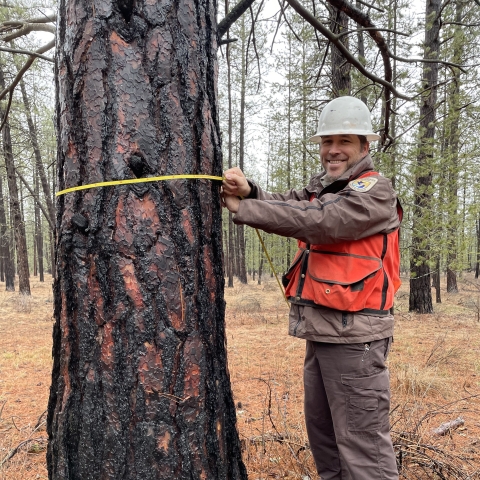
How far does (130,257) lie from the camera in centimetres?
136

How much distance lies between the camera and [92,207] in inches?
54.2

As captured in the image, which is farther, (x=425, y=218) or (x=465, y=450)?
(x=425, y=218)

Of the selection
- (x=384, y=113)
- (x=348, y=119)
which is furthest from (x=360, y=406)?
(x=384, y=113)

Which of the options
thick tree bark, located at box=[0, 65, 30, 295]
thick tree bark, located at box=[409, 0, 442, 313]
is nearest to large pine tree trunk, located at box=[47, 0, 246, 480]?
thick tree bark, located at box=[409, 0, 442, 313]

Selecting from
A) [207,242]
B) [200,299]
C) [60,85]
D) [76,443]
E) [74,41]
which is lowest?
[76,443]

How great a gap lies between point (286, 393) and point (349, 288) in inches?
113

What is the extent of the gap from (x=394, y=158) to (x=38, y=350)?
23.1 feet

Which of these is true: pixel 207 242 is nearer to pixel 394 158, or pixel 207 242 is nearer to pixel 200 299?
pixel 200 299

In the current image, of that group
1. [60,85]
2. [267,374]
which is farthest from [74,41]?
[267,374]

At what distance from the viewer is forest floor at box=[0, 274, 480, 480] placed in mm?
2629

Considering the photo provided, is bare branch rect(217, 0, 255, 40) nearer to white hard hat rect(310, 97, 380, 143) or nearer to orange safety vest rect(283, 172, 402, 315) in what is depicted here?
white hard hat rect(310, 97, 380, 143)

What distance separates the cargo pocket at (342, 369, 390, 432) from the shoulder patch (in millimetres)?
902

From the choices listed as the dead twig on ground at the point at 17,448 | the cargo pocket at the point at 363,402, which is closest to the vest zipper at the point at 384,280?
the cargo pocket at the point at 363,402

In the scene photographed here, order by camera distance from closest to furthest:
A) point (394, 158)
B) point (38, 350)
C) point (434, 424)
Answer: point (434, 424)
point (38, 350)
point (394, 158)
